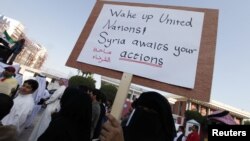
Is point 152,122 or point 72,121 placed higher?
point 152,122

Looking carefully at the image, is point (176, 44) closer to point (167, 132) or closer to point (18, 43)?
point (167, 132)

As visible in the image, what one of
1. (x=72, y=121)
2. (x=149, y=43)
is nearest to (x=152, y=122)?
(x=149, y=43)

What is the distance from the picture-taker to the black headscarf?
205 cm

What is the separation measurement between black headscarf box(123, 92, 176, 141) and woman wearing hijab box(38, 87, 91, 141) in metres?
0.65

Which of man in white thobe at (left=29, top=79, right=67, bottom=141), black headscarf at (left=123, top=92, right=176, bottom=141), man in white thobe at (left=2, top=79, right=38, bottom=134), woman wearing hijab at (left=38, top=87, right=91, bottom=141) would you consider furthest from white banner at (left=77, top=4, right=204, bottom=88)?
man in white thobe at (left=29, top=79, right=67, bottom=141)

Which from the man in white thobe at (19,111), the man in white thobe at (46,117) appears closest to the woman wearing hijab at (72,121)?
the man in white thobe at (19,111)

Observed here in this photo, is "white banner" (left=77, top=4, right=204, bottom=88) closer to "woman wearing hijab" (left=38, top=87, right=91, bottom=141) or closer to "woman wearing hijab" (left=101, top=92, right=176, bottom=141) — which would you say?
"woman wearing hijab" (left=101, top=92, right=176, bottom=141)

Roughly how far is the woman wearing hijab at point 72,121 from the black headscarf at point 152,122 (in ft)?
2.13

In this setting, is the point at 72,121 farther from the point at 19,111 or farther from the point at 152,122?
the point at 19,111

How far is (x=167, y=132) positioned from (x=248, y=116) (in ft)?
154

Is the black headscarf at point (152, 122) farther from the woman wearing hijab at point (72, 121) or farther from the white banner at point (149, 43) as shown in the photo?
the woman wearing hijab at point (72, 121)

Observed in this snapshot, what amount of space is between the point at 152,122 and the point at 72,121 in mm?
918

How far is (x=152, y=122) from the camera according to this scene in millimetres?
2068

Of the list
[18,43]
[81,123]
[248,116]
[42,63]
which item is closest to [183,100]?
[248,116]
